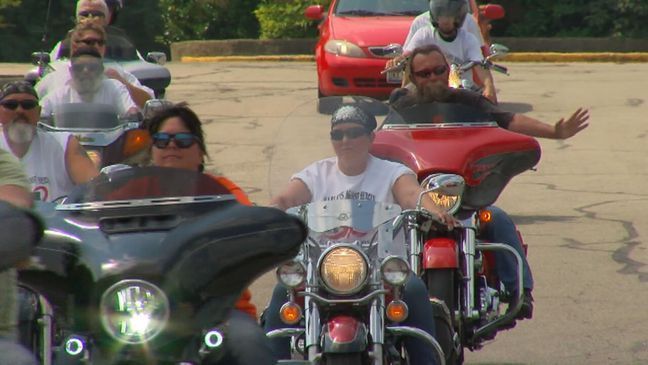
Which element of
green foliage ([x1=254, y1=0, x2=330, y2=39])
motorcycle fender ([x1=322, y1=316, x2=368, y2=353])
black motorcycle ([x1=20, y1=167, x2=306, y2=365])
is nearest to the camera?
black motorcycle ([x1=20, y1=167, x2=306, y2=365])

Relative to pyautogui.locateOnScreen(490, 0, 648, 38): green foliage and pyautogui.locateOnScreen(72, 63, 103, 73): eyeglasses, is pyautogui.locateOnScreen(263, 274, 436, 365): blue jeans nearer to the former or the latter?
pyautogui.locateOnScreen(72, 63, 103, 73): eyeglasses

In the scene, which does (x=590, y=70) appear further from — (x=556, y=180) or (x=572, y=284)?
(x=572, y=284)

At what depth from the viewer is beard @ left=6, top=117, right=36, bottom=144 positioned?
768 centimetres

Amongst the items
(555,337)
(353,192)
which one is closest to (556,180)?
(555,337)

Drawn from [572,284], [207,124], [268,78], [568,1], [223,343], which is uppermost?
[568,1]

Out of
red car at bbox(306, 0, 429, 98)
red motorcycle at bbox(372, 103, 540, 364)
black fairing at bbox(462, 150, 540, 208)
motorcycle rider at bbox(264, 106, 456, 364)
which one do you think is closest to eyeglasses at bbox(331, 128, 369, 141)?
motorcycle rider at bbox(264, 106, 456, 364)

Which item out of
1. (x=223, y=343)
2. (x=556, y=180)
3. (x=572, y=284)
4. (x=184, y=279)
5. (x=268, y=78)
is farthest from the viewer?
(x=268, y=78)

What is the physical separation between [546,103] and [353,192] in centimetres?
1315

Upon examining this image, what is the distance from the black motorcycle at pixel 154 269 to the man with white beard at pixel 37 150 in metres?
3.55

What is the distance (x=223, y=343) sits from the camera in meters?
4.23

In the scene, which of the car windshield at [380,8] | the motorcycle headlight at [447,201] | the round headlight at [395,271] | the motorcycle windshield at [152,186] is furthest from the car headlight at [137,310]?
the car windshield at [380,8]

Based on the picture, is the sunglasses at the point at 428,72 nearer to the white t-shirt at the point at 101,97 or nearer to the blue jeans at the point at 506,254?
the blue jeans at the point at 506,254

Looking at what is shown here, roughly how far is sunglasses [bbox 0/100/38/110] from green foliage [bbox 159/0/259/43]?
2146 centimetres

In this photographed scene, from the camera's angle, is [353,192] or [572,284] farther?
[572,284]
